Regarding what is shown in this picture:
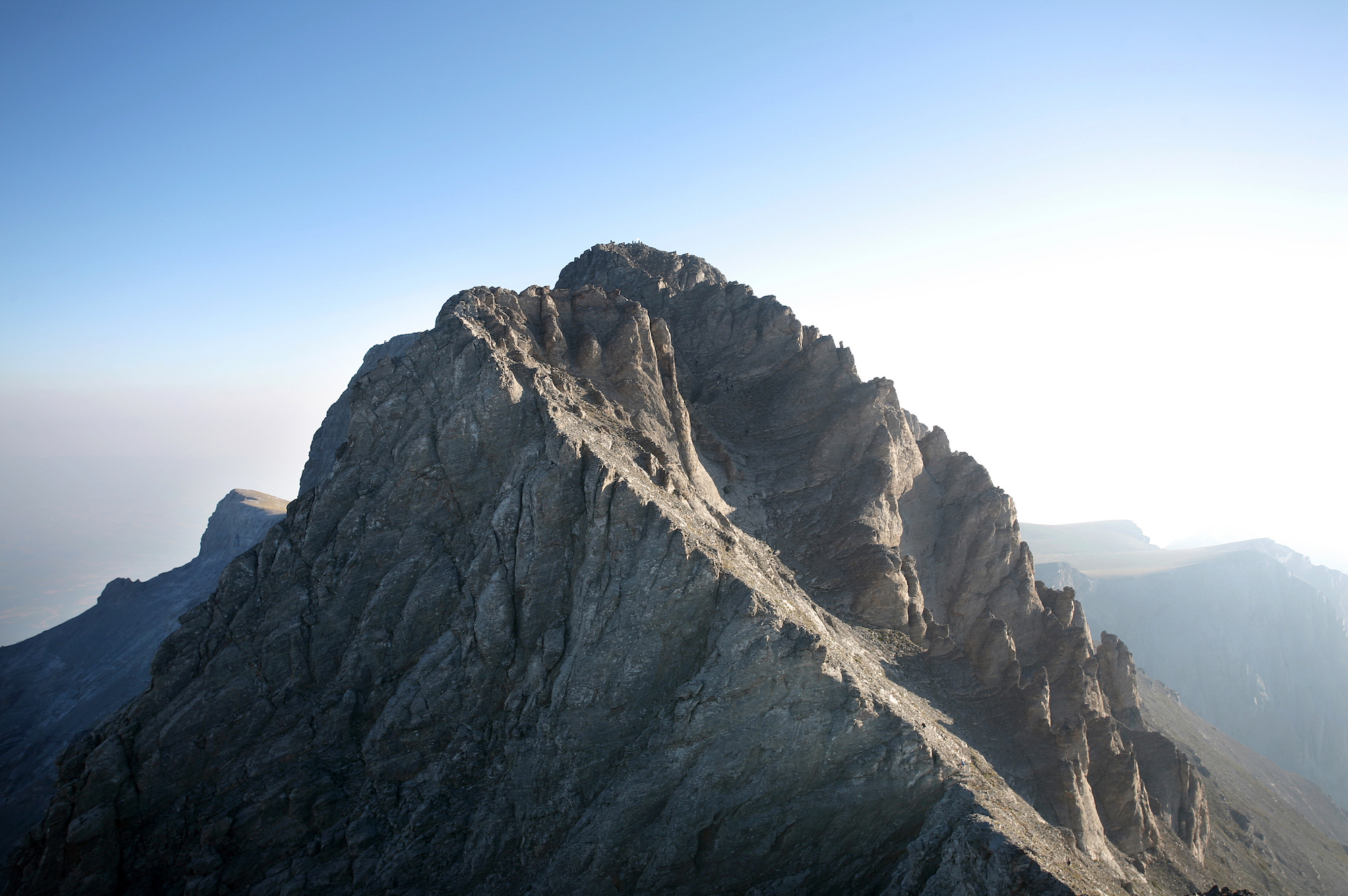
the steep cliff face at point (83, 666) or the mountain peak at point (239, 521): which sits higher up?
the mountain peak at point (239, 521)

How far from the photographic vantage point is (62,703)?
74688mm

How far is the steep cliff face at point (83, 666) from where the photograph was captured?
6231 cm

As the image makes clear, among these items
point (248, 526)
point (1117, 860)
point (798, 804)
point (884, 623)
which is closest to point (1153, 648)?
point (1117, 860)

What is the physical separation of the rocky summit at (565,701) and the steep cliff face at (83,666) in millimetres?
43212

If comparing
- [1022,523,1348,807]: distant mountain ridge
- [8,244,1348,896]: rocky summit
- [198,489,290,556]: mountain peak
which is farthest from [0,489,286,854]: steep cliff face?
[1022,523,1348,807]: distant mountain ridge

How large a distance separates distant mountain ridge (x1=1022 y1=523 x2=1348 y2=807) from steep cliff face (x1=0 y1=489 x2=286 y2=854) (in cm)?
19139

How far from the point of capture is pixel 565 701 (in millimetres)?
29812

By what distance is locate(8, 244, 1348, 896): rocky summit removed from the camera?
26.7m

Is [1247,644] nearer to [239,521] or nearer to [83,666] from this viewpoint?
[239,521]

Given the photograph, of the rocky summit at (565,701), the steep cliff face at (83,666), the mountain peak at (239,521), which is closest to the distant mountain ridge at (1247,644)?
the rocky summit at (565,701)

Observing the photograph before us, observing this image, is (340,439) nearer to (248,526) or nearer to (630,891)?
(248,526)

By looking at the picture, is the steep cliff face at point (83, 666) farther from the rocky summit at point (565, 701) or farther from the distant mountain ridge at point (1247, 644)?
the distant mountain ridge at point (1247, 644)

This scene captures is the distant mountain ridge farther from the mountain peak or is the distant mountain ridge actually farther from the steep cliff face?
the steep cliff face

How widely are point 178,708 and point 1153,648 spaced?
660 ft
